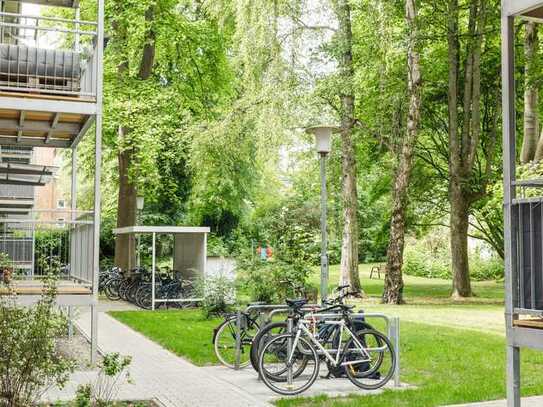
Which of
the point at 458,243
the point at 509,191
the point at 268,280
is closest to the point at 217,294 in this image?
the point at 268,280

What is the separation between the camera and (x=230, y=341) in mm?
12781

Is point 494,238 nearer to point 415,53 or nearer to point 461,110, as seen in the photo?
point 461,110

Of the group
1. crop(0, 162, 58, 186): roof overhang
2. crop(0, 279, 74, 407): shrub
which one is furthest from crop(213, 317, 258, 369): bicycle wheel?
crop(0, 162, 58, 186): roof overhang

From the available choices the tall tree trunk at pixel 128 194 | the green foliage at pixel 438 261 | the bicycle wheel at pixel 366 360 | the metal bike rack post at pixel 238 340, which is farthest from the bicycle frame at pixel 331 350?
the green foliage at pixel 438 261

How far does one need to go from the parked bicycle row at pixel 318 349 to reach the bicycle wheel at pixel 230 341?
51.2 inches

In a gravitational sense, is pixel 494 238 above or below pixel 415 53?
below

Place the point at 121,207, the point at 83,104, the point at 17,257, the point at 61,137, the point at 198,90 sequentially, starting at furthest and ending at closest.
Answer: the point at 198,90 → the point at 121,207 → the point at 17,257 → the point at 61,137 → the point at 83,104

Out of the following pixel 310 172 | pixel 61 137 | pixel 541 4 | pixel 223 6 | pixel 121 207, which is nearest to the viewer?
pixel 541 4

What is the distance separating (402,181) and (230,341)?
13.4 metres

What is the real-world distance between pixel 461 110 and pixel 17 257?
701 inches

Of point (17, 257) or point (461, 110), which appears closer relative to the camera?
point (17, 257)

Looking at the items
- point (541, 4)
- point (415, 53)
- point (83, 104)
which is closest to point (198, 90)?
point (415, 53)

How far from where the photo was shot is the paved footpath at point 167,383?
917cm

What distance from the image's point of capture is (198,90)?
30594mm
